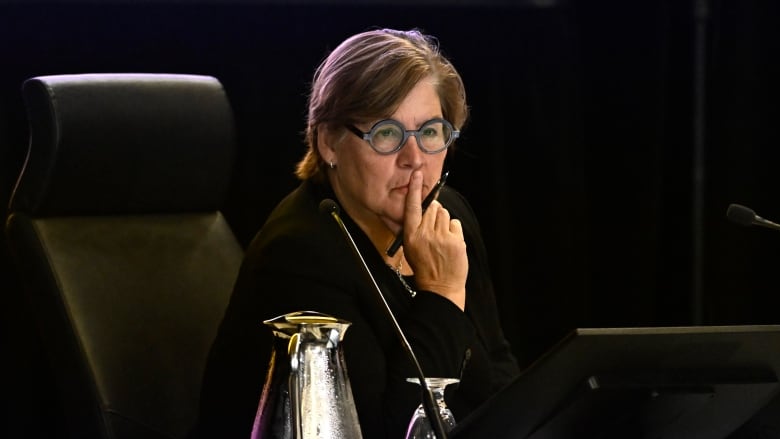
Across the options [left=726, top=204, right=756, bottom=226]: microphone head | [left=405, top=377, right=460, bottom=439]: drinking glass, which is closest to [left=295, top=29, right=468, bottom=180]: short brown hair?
[left=726, top=204, right=756, bottom=226]: microphone head

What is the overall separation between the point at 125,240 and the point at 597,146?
147 centimetres

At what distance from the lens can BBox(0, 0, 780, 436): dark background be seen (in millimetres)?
2740

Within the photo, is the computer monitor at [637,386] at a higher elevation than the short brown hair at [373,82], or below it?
below

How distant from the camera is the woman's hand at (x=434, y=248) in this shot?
1.77 meters

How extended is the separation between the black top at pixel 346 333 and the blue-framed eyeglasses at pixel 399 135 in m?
0.14

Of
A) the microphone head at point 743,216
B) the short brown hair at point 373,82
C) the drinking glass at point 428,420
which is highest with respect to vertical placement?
the short brown hair at point 373,82

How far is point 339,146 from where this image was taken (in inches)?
74.3

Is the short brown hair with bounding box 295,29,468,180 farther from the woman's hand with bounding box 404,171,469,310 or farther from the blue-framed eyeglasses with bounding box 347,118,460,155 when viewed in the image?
the woman's hand with bounding box 404,171,469,310

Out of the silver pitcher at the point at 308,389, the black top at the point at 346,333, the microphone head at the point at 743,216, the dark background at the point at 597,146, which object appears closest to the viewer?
the silver pitcher at the point at 308,389

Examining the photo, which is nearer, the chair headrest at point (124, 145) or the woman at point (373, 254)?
the woman at point (373, 254)

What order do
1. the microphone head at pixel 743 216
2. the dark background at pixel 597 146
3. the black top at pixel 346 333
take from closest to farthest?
the microphone head at pixel 743 216 → the black top at pixel 346 333 → the dark background at pixel 597 146

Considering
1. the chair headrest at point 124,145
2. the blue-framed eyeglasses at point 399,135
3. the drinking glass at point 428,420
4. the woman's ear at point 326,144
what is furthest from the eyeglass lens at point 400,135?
the drinking glass at point 428,420

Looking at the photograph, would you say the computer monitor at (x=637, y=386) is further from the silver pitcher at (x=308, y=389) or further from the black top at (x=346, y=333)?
the black top at (x=346, y=333)

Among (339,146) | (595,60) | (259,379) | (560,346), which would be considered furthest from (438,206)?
(595,60)
